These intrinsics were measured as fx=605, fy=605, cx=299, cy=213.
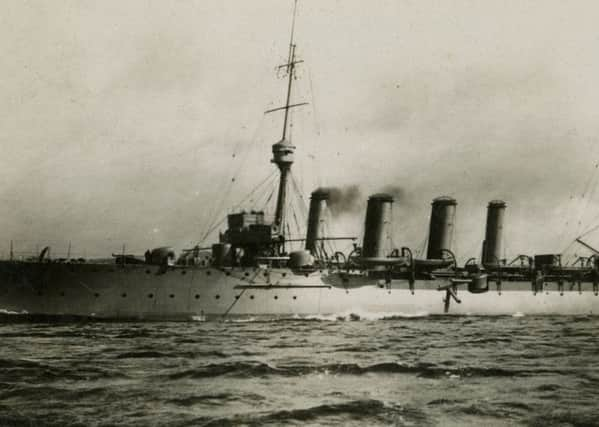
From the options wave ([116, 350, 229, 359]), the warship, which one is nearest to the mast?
the warship

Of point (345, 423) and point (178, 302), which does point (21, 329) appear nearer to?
point (178, 302)

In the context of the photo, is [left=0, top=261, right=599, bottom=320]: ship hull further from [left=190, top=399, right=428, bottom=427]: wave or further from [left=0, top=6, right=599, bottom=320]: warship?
[left=190, top=399, right=428, bottom=427]: wave

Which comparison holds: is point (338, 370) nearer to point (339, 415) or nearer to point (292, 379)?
point (292, 379)

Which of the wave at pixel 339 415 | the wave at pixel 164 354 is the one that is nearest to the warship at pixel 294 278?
the wave at pixel 164 354

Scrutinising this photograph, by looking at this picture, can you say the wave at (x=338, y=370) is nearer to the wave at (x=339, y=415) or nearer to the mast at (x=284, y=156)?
the wave at (x=339, y=415)

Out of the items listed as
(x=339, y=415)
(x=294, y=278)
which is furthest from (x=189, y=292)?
(x=339, y=415)

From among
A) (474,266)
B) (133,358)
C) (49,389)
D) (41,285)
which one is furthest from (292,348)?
(474,266)
